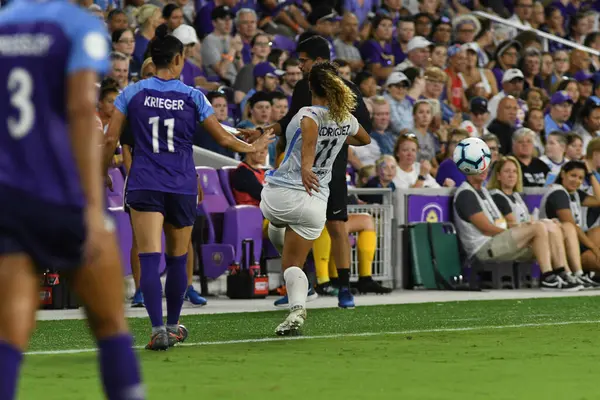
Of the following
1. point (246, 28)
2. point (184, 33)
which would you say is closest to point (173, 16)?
point (184, 33)

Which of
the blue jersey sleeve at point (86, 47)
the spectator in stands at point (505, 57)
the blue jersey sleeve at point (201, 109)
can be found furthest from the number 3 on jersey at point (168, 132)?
the spectator in stands at point (505, 57)

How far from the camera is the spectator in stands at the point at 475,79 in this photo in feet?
68.1

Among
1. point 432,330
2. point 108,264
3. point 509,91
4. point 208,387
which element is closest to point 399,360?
point 208,387

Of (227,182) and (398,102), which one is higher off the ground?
(398,102)

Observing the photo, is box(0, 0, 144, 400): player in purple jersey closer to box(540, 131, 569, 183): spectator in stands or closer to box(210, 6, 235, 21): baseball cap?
box(210, 6, 235, 21): baseball cap

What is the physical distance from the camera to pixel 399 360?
307 inches

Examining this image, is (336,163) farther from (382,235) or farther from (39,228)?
(39,228)

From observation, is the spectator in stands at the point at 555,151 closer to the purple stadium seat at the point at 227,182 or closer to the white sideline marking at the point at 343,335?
the purple stadium seat at the point at 227,182

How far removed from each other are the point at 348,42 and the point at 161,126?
12.1 m

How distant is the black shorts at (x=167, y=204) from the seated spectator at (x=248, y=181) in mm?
5848

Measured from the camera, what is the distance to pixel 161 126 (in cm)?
860

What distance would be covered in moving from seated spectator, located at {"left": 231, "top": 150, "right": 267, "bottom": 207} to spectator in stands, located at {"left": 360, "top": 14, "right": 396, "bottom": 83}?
5997mm

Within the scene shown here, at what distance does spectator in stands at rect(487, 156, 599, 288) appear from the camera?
1577 cm

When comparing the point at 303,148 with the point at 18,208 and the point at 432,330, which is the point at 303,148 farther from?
the point at 18,208
